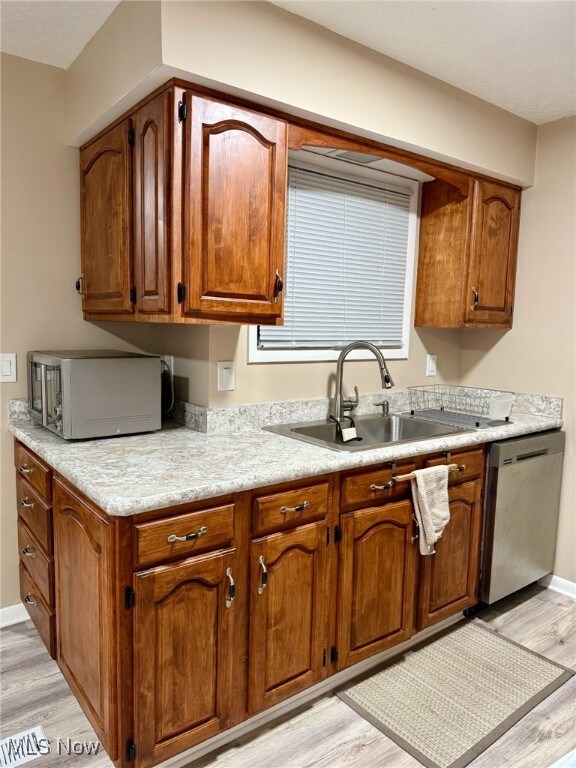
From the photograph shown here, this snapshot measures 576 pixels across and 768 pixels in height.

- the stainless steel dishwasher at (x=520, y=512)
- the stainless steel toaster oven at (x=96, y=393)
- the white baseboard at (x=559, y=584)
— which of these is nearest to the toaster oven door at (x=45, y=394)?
the stainless steel toaster oven at (x=96, y=393)

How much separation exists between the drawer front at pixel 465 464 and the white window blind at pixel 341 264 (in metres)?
0.82

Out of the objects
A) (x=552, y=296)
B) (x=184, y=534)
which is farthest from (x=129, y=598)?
(x=552, y=296)

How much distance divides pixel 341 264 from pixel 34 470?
5.58 feet

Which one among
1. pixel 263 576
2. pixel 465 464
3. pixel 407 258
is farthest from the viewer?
pixel 407 258

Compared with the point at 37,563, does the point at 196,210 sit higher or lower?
higher

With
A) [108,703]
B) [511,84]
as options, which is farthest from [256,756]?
[511,84]

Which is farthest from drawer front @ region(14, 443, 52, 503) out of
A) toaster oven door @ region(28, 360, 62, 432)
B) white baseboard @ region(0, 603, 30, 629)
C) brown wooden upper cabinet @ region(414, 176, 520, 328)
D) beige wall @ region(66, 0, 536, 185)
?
brown wooden upper cabinet @ region(414, 176, 520, 328)

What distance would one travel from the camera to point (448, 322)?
2824 millimetres

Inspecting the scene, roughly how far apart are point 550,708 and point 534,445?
1115mm

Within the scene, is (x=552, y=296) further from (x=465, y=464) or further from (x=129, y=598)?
(x=129, y=598)

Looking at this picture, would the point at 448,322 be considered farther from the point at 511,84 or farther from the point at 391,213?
the point at 511,84

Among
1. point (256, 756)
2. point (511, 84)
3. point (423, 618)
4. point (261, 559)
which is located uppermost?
point (511, 84)

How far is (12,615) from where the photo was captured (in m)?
2.36

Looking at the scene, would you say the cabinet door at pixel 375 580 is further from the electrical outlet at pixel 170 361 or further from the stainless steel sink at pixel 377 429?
the electrical outlet at pixel 170 361
